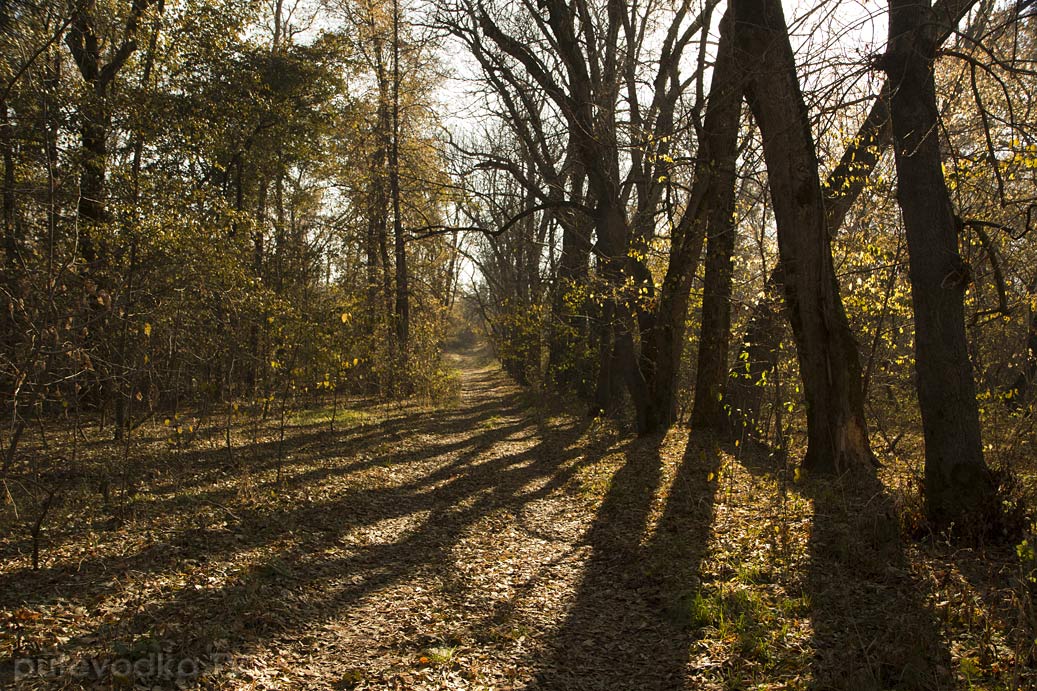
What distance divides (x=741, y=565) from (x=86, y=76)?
52.8 ft

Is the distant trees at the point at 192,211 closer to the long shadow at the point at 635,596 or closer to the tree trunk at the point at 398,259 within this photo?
the tree trunk at the point at 398,259

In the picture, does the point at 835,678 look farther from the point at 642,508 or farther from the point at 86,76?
the point at 86,76

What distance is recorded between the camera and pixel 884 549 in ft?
17.7

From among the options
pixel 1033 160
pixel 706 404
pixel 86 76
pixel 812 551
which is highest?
pixel 86 76

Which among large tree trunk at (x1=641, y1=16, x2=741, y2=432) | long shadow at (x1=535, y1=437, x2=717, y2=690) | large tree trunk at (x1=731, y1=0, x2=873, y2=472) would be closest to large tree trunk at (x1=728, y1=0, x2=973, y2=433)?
large tree trunk at (x1=731, y1=0, x2=873, y2=472)

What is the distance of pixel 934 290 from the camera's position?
18.1ft

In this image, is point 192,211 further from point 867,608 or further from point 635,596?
point 867,608

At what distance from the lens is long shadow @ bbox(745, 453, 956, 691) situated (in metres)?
3.76

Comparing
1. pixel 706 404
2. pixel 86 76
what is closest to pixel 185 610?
pixel 706 404

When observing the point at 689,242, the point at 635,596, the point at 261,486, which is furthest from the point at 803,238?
the point at 261,486

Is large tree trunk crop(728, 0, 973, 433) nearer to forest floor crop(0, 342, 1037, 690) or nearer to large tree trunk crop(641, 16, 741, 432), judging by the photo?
large tree trunk crop(641, 16, 741, 432)

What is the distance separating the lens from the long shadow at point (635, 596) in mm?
4352

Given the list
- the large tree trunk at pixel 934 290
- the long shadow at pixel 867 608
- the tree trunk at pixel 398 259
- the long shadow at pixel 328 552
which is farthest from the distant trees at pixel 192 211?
the large tree trunk at pixel 934 290

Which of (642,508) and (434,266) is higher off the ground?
(434,266)
